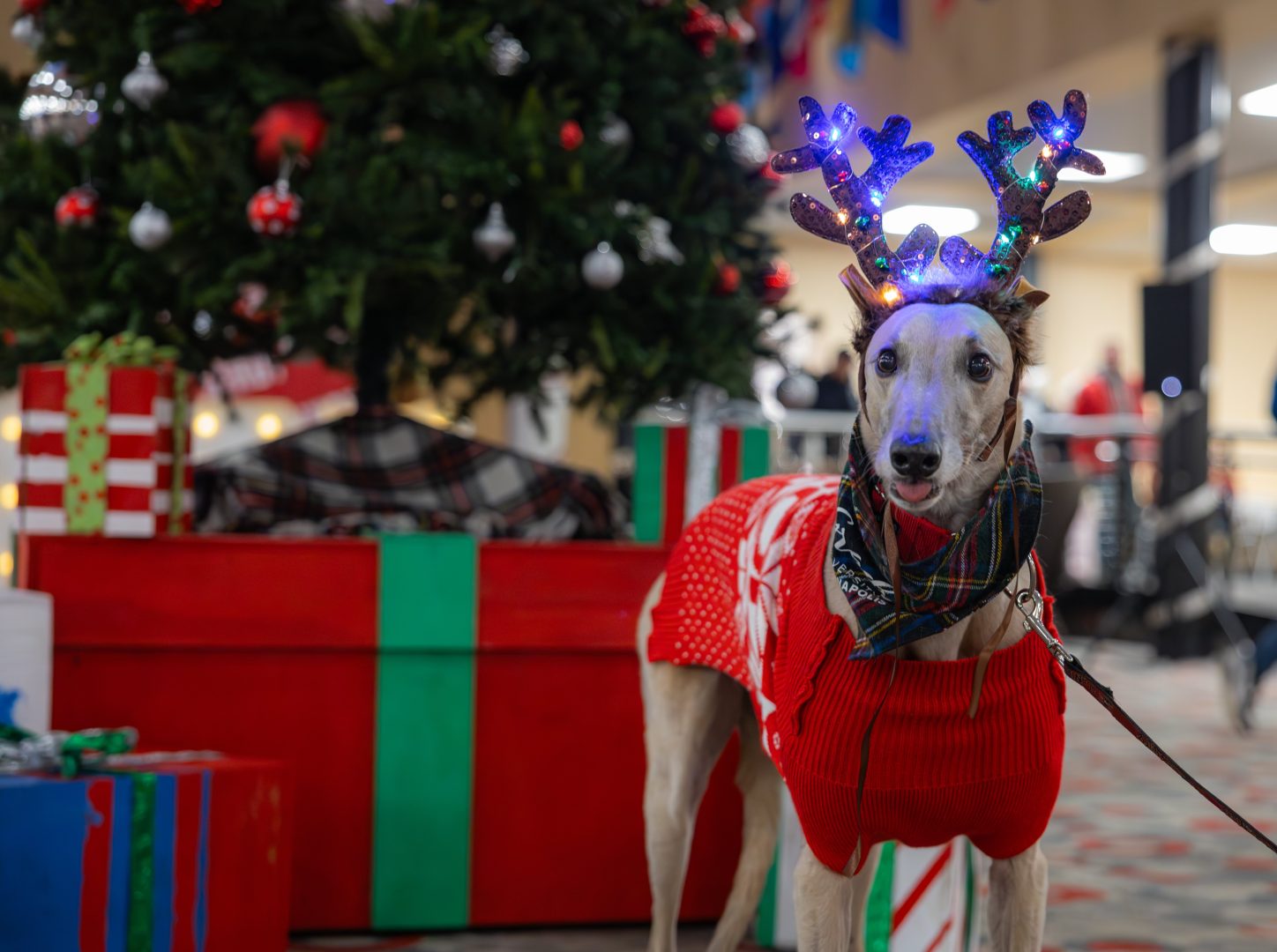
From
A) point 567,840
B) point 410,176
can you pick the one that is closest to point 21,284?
point 410,176

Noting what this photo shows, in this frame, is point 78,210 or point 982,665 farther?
point 78,210

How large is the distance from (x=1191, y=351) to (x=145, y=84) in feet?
20.0

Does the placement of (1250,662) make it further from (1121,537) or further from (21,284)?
(21,284)

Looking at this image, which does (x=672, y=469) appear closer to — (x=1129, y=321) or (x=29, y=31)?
(x=29, y=31)

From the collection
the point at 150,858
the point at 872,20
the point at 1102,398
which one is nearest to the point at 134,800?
the point at 150,858

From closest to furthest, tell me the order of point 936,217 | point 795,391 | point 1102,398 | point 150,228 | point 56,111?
point 150,228, point 56,111, point 795,391, point 1102,398, point 936,217

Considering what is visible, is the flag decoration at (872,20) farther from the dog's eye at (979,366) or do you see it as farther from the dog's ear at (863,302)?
the dog's eye at (979,366)

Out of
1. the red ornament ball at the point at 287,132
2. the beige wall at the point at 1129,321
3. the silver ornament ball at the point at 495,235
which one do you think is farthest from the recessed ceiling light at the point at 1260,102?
the red ornament ball at the point at 287,132

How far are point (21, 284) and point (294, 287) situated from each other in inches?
22.2

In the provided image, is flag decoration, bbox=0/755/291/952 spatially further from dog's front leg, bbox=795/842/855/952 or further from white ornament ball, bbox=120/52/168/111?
white ornament ball, bbox=120/52/168/111

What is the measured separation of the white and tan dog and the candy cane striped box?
1005 mm

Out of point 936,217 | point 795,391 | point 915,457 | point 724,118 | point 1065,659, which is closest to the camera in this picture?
point 915,457

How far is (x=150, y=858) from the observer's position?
224cm

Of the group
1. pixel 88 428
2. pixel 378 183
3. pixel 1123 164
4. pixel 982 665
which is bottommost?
pixel 982 665
